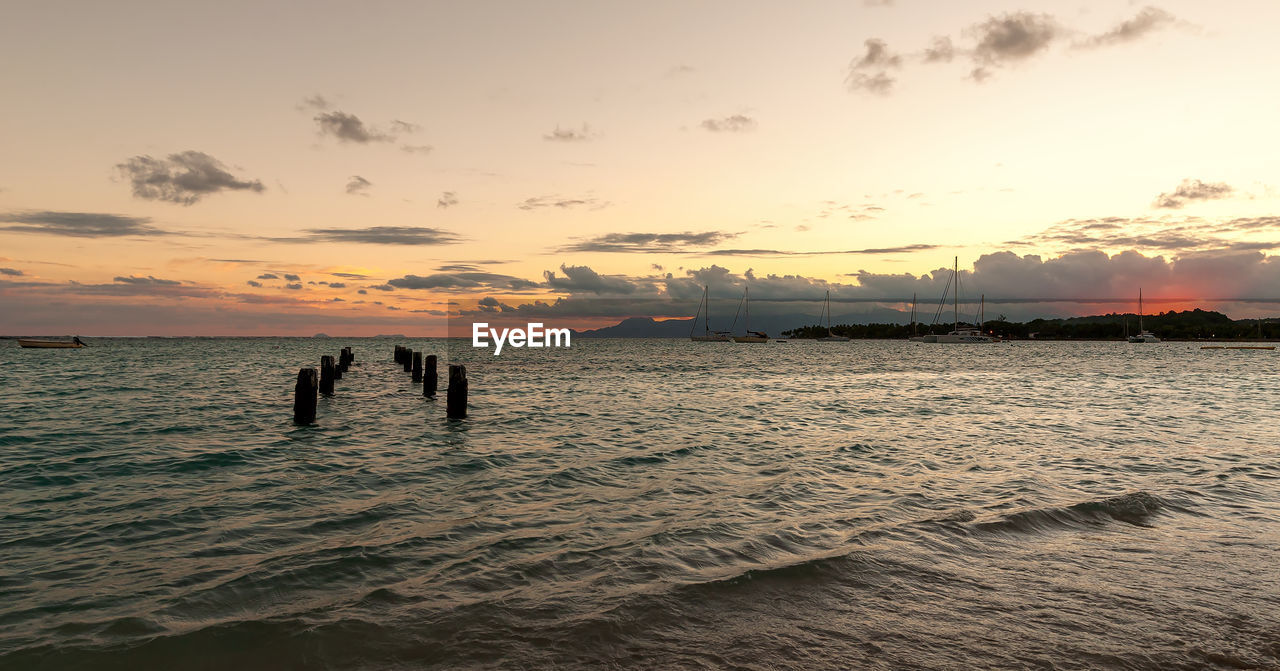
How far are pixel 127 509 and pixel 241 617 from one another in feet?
20.3

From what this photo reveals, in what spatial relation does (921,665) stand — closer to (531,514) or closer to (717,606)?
(717,606)

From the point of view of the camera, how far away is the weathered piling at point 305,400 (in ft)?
71.0

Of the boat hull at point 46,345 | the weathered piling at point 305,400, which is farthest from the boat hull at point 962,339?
the boat hull at point 46,345

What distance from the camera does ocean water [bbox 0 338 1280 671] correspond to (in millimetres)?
5766

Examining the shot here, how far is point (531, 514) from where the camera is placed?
10.4m

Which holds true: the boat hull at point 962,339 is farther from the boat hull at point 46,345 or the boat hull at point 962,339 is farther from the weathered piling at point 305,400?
the boat hull at point 46,345

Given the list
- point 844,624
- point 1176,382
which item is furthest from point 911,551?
point 1176,382

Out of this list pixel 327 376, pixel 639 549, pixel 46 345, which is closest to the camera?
pixel 639 549

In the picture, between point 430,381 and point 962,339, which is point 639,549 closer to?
point 430,381

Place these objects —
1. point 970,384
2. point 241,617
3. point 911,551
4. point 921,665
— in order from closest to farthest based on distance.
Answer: point 921,665, point 241,617, point 911,551, point 970,384

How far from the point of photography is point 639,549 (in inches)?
335

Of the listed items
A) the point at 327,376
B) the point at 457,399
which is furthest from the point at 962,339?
the point at 457,399

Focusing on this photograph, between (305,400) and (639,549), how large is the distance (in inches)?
674

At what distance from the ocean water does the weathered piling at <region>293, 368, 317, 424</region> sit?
5.72 feet
